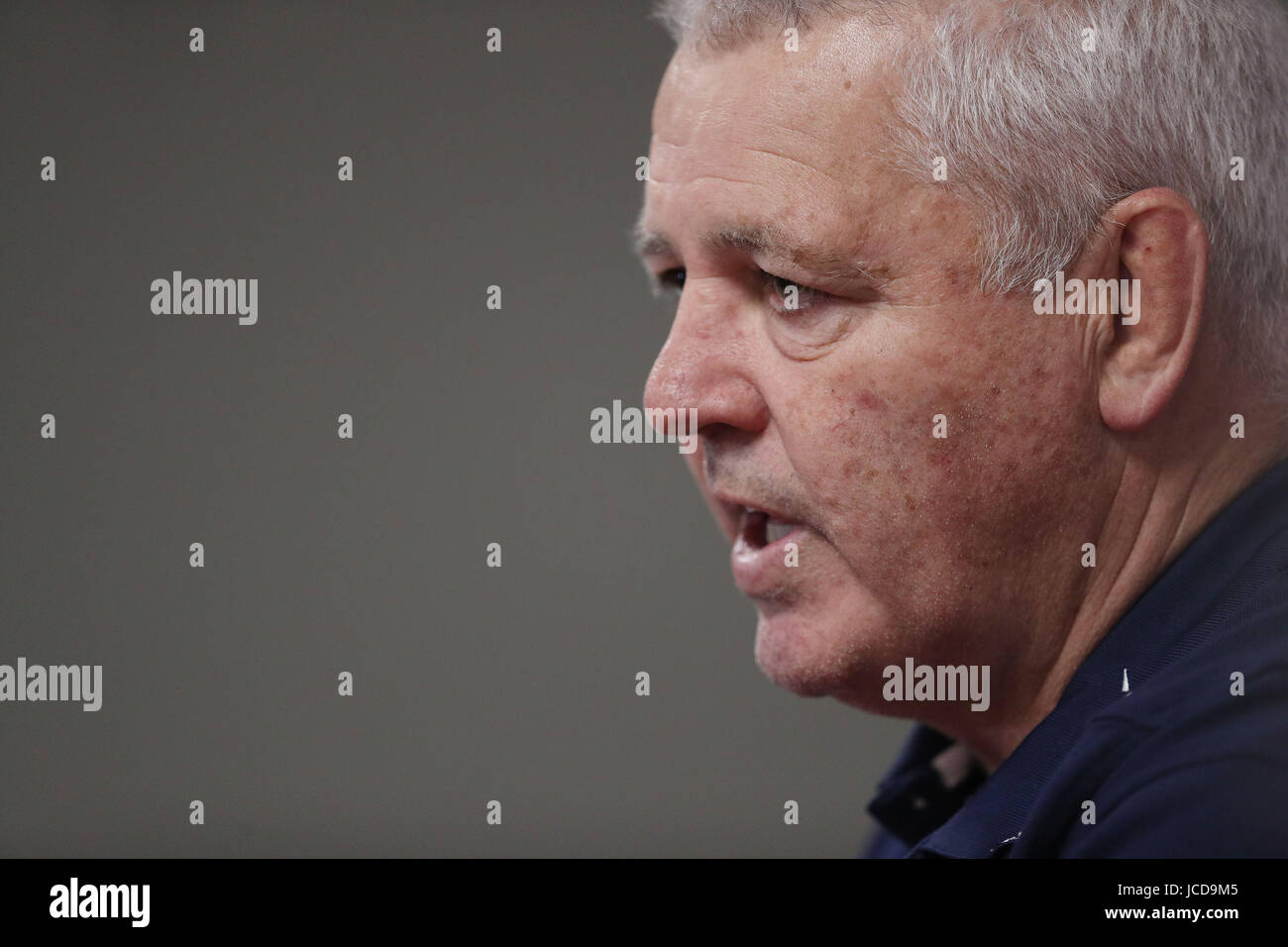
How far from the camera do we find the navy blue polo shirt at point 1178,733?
75 centimetres

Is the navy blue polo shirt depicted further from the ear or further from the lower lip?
the lower lip

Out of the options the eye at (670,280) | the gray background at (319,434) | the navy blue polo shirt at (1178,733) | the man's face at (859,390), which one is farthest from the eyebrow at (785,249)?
the gray background at (319,434)

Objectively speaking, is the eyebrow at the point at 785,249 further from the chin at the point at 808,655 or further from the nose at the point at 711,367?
the chin at the point at 808,655

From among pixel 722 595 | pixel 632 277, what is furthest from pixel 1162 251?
pixel 722 595

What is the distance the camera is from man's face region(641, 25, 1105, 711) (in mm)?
1015

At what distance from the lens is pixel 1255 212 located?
1.02 meters

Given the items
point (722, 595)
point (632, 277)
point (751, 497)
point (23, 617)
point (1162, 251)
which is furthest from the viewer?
point (722, 595)

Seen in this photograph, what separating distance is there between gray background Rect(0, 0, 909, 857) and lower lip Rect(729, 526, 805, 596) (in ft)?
2.54

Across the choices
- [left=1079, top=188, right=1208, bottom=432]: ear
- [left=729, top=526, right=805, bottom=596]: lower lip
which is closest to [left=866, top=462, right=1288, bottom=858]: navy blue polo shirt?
[left=1079, top=188, right=1208, bottom=432]: ear

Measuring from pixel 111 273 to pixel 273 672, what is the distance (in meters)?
0.72

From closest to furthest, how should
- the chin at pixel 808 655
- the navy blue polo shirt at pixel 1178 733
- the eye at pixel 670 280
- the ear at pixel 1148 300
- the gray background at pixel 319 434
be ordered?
the navy blue polo shirt at pixel 1178 733, the ear at pixel 1148 300, the chin at pixel 808 655, the eye at pixel 670 280, the gray background at pixel 319 434

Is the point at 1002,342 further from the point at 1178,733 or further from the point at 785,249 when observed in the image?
the point at 1178,733

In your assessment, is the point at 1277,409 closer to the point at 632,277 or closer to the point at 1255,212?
the point at 1255,212

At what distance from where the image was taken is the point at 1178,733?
795 mm
